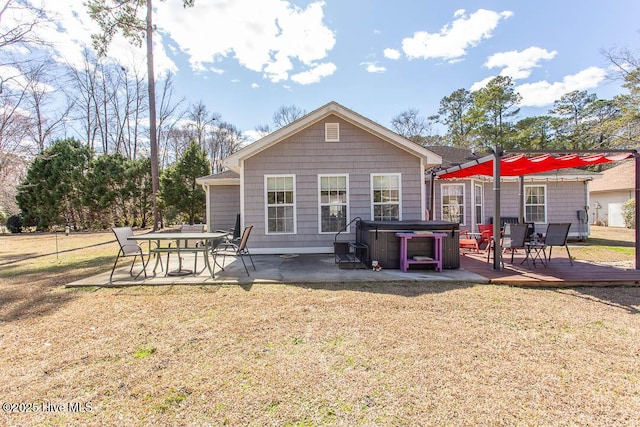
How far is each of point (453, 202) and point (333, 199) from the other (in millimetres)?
5356

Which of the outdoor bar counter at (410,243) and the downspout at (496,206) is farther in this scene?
the outdoor bar counter at (410,243)

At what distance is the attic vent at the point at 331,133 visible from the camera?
27.1 feet

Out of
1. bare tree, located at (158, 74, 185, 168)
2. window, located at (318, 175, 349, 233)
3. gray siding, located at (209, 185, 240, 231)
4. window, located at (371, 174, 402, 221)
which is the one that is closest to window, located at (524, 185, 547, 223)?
window, located at (371, 174, 402, 221)

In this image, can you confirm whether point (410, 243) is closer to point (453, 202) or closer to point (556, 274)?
point (556, 274)

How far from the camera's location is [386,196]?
8.34 m

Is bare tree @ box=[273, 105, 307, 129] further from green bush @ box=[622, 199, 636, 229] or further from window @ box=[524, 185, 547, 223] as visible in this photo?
green bush @ box=[622, 199, 636, 229]

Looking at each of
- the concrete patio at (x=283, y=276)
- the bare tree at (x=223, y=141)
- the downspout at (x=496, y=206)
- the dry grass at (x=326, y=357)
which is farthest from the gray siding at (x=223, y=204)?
the bare tree at (x=223, y=141)

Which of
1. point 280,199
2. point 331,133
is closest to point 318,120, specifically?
point 331,133

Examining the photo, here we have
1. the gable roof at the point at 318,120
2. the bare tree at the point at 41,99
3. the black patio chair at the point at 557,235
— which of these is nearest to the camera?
the black patio chair at the point at 557,235

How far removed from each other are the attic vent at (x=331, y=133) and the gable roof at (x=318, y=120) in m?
0.31

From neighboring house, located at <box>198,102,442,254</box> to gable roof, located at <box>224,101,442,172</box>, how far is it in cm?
10

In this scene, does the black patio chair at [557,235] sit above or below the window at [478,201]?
below

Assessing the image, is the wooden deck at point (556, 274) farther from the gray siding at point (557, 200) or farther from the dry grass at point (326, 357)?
the gray siding at point (557, 200)

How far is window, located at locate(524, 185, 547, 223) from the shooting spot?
1177cm
